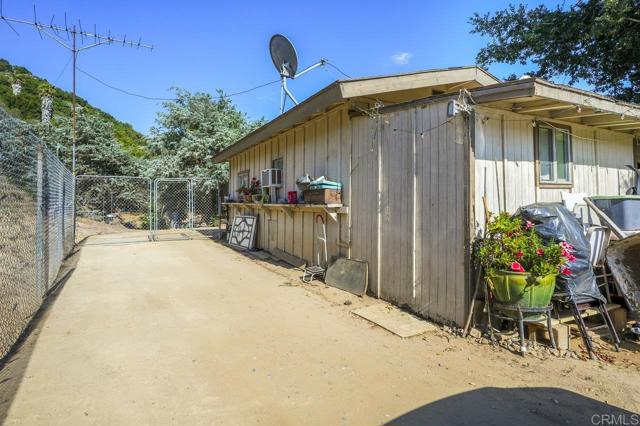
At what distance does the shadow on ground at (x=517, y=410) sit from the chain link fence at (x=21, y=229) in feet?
11.5

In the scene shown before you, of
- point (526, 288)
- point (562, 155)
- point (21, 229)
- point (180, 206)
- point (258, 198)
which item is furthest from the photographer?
point (180, 206)

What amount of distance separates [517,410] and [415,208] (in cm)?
242

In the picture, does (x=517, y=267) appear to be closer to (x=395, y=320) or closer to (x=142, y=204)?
(x=395, y=320)

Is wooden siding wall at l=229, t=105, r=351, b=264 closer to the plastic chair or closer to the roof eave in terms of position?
the roof eave

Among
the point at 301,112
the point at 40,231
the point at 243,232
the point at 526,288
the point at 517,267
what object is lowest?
the point at 526,288

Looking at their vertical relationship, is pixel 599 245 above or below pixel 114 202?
below

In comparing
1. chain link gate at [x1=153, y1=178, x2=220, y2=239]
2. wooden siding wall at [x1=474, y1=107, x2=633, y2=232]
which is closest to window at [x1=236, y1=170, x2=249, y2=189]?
chain link gate at [x1=153, y1=178, x2=220, y2=239]

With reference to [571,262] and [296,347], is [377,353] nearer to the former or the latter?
[296,347]

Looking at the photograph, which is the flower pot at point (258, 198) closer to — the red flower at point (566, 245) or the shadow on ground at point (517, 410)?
the red flower at point (566, 245)

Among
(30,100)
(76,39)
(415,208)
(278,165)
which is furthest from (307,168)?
(30,100)

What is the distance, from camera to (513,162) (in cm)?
426

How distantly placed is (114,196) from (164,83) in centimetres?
600

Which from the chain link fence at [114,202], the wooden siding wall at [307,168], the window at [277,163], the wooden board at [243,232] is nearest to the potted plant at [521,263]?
the wooden siding wall at [307,168]

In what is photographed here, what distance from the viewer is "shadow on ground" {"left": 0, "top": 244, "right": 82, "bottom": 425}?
237 centimetres
